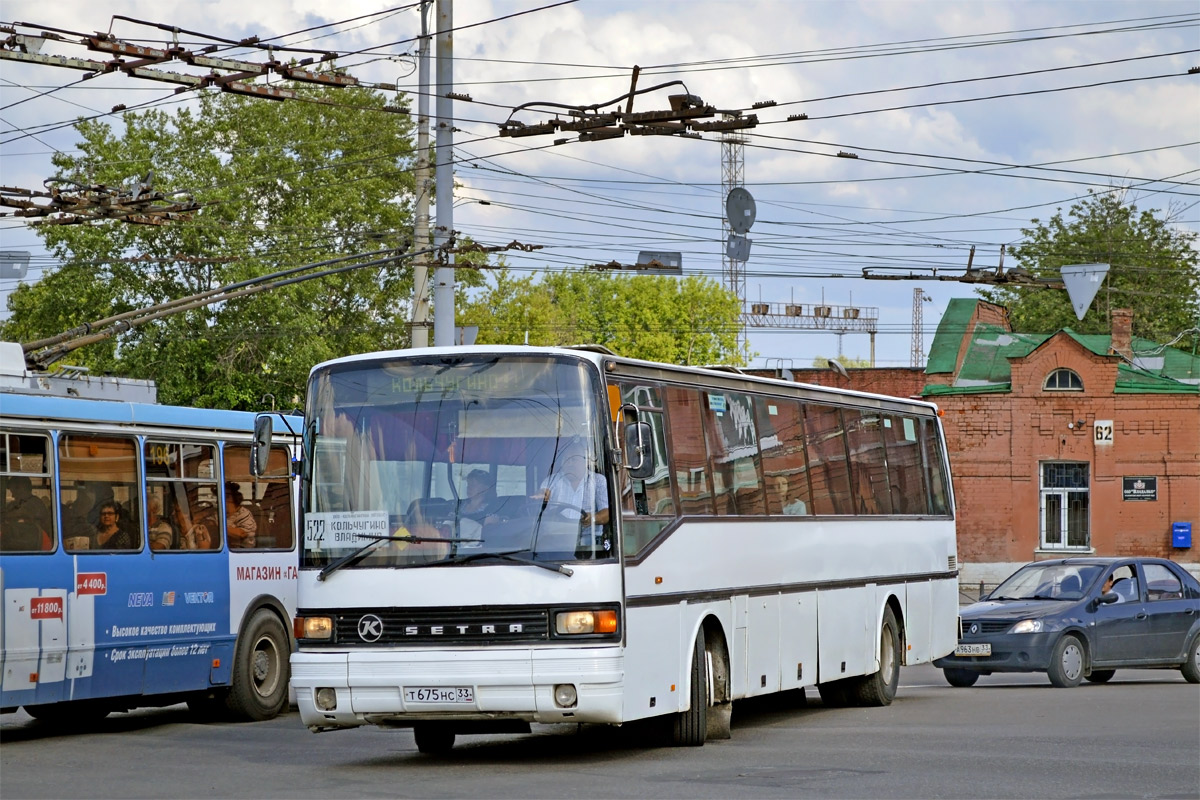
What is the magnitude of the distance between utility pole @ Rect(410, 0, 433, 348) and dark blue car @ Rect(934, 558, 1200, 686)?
1178 cm

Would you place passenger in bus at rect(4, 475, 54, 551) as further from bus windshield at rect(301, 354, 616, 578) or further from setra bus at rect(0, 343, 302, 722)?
bus windshield at rect(301, 354, 616, 578)

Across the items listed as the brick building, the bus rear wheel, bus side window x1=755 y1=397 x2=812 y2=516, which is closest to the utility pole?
the bus rear wheel

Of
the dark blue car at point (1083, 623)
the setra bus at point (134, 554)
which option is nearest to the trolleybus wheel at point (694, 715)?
the setra bus at point (134, 554)

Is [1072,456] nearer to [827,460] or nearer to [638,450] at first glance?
[827,460]

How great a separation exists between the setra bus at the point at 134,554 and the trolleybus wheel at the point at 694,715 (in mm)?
4467

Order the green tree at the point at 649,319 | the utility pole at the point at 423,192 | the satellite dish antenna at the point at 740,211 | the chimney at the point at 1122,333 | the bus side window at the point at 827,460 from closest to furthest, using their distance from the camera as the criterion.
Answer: the bus side window at the point at 827,460, the satellite dish antenna at the point at 740,211, the utility pole at the point at 423,192, the chimney at the point at 1122,333, the green tree at the point at 649,319

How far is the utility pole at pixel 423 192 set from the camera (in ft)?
95.3

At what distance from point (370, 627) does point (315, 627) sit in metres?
0.44

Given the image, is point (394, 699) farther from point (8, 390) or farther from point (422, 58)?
point (422, 58)

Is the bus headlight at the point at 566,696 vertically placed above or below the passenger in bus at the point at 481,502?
below

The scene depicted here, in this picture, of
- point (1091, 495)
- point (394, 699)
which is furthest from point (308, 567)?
point (1091, 495)

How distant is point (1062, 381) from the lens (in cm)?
4769

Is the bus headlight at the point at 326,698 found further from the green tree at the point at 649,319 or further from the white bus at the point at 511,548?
the green tree at the point at 649,319

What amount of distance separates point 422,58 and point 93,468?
1685 cm
